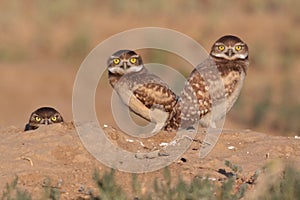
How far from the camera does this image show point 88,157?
765 cm

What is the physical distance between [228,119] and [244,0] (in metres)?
11.6

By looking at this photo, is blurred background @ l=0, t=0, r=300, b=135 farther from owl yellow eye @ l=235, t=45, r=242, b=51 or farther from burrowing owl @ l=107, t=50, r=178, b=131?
owl yellow eye @ l=235, t=45, r=242, b=51

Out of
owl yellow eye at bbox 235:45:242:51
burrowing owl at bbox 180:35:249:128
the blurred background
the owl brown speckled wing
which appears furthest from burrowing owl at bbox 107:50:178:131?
the blurred background

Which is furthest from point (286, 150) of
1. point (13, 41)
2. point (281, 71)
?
point (13, 41)

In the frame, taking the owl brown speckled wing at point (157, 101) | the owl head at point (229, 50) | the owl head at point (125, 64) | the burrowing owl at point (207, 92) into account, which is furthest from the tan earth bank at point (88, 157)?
the owl head at point (125, 64)

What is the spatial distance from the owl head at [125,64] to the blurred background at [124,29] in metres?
6.87

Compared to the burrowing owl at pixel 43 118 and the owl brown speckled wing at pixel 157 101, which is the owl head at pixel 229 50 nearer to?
the owl brown speckled wing at pixel 157 101

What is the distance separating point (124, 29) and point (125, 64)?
587 inches

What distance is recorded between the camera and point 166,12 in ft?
89.2

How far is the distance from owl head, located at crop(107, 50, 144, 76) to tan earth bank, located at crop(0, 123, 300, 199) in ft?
4.15

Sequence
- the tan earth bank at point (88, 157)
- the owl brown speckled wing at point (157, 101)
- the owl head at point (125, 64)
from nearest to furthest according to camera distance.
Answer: the tan earth bank at point (88, 157) < the owl brown speckled wing at point (157, 101) < the owl head at point (125, 64)

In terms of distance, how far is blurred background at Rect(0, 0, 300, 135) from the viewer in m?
18.2

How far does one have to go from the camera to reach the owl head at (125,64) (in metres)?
9.66

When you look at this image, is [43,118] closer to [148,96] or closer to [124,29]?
[148,96]
